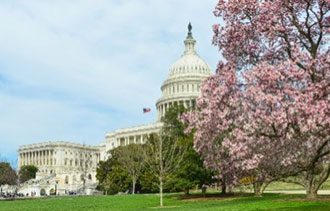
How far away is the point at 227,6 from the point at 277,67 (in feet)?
16.2

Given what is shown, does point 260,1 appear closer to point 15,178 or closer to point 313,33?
point 313,33

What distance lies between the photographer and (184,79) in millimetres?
163750

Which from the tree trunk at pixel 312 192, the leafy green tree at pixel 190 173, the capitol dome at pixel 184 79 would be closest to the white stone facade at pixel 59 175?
the capitol dome at pixel 184 79

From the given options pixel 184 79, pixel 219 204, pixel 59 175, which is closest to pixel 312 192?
pixel 219 204

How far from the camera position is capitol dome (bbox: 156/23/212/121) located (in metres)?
159

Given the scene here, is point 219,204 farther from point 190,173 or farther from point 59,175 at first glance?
point 59,175

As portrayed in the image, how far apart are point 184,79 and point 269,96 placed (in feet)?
466

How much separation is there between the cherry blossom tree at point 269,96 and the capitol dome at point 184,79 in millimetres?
125404

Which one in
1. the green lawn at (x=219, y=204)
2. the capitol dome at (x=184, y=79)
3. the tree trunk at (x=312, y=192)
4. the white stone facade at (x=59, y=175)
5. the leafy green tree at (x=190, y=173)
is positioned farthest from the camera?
the capitol dome at (x=184, y=79)

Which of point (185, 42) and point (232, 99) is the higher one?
point (185, 42)

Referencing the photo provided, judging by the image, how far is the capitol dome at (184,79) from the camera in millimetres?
159000

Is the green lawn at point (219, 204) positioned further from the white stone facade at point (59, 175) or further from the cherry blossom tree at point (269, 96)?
the white stone facade at point (59, 175)

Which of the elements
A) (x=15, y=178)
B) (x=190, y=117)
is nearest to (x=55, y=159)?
(x=15, y=178)

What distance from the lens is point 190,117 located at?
1119 inches
